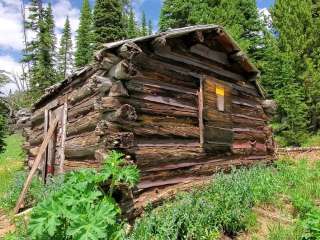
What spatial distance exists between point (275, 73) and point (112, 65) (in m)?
18.7

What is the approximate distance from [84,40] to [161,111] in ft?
134

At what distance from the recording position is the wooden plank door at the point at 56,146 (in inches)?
423

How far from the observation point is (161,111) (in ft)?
29.0

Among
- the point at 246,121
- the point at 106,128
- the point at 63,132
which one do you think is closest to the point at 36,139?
the point at 63,132

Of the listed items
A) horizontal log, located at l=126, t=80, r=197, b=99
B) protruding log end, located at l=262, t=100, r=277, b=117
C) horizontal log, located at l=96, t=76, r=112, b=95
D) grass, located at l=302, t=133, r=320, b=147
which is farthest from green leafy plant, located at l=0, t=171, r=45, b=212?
grass, located at l=302, t=133, r=320, b=147

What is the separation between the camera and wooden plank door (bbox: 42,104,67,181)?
10734 mm

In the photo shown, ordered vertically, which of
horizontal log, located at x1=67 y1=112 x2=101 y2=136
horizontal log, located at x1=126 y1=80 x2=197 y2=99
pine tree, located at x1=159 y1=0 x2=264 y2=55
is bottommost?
horizontal log, located at x1=67 y1=112 x2=101 y2=136

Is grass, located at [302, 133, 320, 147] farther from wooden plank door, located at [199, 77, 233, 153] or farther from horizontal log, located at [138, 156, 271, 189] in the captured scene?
wooden plank door, located at [199, 77, 233, 153]

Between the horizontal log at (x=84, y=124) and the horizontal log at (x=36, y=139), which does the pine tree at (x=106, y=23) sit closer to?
the horizontal log at (x=36, y=139)

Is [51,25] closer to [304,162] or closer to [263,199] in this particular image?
[304,162]

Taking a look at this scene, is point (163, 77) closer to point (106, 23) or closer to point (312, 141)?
point (312, 141)

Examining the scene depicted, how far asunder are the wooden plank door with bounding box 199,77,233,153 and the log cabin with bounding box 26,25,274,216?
29mm

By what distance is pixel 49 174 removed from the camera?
441 inches

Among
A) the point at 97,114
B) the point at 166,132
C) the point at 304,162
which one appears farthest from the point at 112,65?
the point at 304,162
